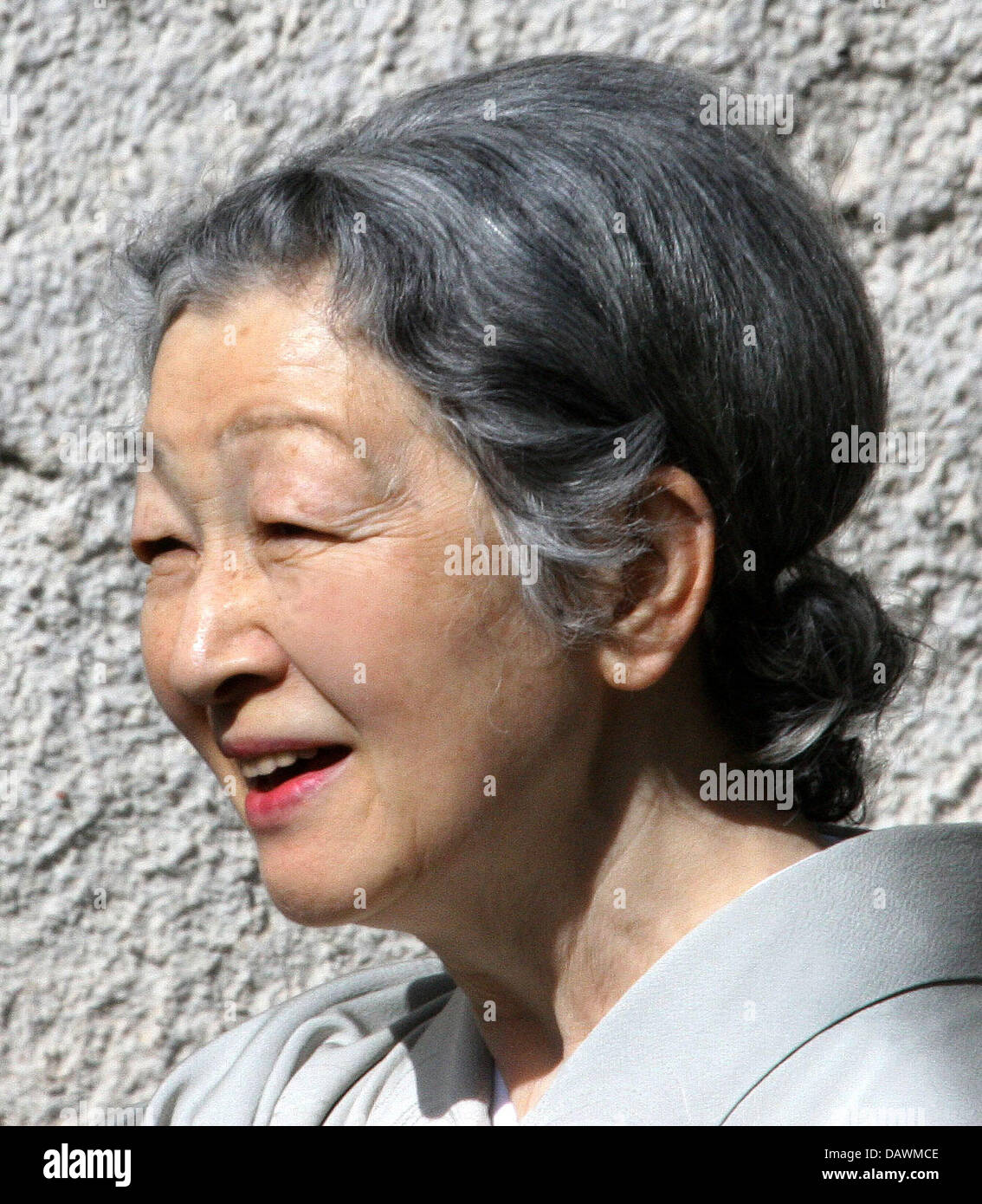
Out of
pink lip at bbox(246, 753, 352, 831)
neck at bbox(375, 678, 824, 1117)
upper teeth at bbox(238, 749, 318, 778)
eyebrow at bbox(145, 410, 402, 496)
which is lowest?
neck at bbox(375, 678, 824, 1117)

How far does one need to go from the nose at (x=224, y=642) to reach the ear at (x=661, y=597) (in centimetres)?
24

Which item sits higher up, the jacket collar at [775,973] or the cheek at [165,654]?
the cheek at [165,654]

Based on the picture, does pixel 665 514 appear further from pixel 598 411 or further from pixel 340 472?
pixel 340 472

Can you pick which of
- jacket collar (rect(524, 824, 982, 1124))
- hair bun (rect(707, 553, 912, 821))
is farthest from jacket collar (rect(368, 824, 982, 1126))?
hair bun (rect(707, 553, 912, 821))

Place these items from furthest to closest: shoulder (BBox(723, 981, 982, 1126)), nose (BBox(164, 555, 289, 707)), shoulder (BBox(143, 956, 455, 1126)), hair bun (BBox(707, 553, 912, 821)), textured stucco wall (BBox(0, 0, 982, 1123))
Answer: textured stucco wall (BBox(0, 0, 982, 1123))
shoulder (BBox(143, 956, 455, 1126))
hair bun (BBox(707, 553, 912, 821))
nose (BBox(164, 555, 289, 707))
shoulder (BBox(723, 981, 982, 1126))

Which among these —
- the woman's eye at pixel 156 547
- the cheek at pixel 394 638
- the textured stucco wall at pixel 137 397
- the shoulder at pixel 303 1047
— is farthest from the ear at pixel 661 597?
the textured stucco wall at pixel 137 397

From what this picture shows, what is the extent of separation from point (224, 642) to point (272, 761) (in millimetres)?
94

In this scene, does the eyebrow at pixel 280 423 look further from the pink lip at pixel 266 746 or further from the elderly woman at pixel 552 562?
the pink lip at pixel 266 746

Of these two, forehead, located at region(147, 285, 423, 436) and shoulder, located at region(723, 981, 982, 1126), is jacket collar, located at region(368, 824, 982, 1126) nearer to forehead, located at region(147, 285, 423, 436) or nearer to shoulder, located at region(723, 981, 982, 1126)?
shoulder, located at region(723, 981, 982, 1126)

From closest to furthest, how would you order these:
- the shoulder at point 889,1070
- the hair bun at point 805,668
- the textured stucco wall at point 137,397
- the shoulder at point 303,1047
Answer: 1. the shoulder at point 889,1070
2. the hair bun at point 805,668
3. the shoulder at point 303,1047
4. the textured stucco wall at point 137,397

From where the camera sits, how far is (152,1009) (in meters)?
1.83

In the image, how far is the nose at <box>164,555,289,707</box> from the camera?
3.23 ft

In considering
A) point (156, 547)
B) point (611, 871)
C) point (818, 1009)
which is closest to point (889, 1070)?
point (818, 1009)

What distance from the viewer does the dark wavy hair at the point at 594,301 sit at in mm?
958
